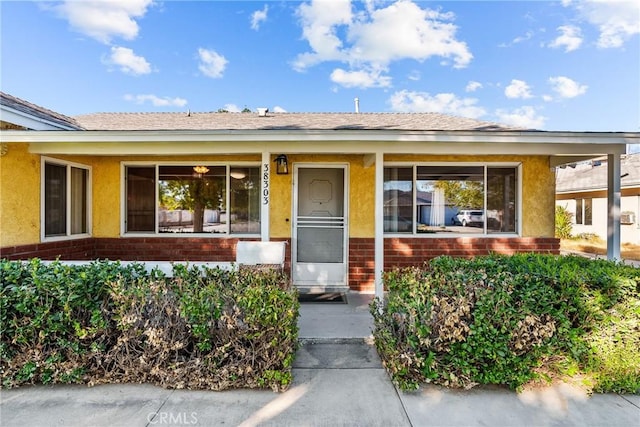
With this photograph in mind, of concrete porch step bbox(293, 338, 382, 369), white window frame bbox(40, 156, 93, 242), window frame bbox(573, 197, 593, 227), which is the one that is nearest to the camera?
concrete porch step bbox(293, 338, 382, 369)

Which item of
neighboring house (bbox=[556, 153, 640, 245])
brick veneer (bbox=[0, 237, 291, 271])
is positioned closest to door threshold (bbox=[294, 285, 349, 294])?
brick veneer (bbox=[0, 237, 291, 271])

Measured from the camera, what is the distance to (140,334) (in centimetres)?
289

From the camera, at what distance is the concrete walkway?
8.07 ft

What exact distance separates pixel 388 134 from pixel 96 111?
26.2 feet

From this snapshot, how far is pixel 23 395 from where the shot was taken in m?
2.81

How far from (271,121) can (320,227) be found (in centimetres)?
279

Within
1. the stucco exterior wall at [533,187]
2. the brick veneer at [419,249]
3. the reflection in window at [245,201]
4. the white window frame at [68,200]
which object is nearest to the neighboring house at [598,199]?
the stucco exterior wall at [533,187]

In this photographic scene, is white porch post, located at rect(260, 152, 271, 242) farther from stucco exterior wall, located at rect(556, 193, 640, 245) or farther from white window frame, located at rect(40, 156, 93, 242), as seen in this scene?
stucco exterior wall, located at rect(556, 193, 640, 245)

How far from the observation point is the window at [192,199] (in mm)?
6199

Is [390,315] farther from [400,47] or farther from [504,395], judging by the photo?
[400,47]

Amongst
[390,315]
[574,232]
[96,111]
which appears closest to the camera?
[390,315]

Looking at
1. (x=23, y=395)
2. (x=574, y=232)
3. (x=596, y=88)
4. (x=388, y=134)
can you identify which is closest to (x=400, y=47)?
(x=596, y=88)

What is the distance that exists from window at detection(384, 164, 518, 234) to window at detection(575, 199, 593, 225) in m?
11.3

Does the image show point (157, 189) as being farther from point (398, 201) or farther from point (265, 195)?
point (398, 201)
